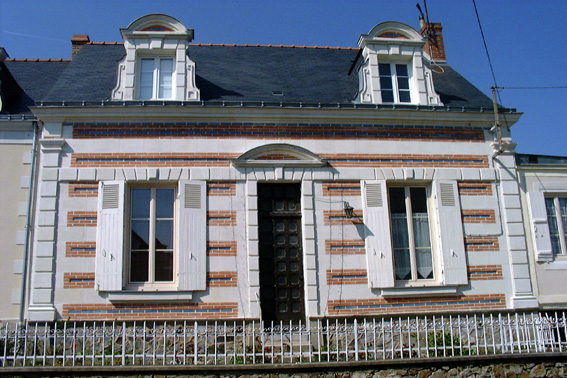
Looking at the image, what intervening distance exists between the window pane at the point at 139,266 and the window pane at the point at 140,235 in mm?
121

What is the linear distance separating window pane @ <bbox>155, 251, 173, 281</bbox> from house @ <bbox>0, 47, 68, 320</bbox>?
2209 millimetres

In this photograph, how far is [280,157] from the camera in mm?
9445

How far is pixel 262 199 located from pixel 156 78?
3.09 meters

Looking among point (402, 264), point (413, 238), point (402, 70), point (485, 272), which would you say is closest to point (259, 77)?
point (402, 70)

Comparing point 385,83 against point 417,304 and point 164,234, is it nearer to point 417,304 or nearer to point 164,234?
point 417,304

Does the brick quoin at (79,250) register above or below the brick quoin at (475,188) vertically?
below

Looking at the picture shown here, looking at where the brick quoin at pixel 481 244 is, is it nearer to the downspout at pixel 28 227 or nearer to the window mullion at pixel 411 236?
the window mullion at pixel 411 236

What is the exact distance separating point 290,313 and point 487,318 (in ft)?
11.4

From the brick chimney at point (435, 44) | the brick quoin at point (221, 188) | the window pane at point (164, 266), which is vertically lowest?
the window pane at point (164, 266)

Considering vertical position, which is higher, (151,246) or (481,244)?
(151,246)

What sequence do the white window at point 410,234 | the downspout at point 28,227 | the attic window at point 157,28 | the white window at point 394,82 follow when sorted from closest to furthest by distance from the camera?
the downspout at point 28,227 → the white window at point 410,234 → the attic window at point 157,28 → the white window at point 394,82

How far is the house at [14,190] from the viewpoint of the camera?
8758 millimetres

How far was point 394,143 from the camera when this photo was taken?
9.74 m

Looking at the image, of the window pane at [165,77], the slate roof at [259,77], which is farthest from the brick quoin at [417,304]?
the window pane at [165,77]
